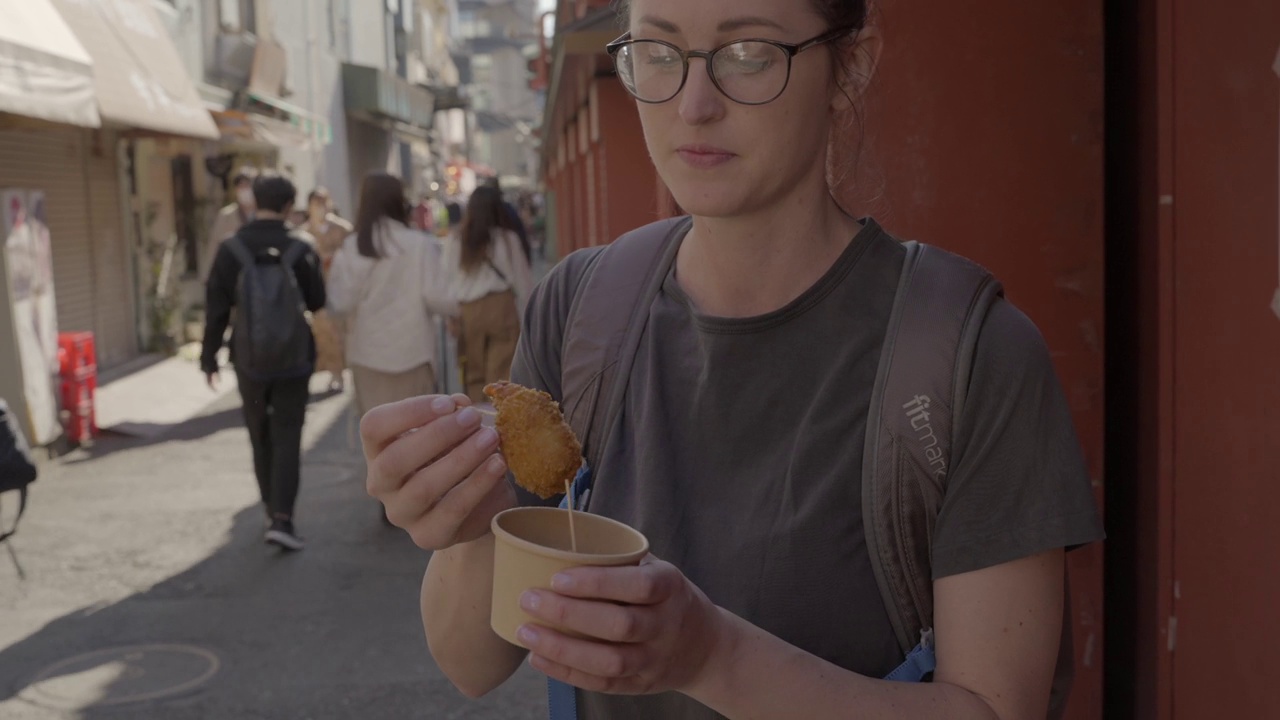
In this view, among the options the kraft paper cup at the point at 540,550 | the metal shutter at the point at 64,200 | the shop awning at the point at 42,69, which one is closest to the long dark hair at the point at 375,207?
the shop awning at the point at 42,69

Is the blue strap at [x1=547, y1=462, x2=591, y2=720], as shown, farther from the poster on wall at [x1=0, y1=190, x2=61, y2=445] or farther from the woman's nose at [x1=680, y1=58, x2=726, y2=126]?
the poster on wall at [x1=0, y1=190, x2=61, y2=445]

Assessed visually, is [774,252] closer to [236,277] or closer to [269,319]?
[269,319]

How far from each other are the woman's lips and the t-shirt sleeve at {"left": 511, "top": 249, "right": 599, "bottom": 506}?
11.0 inches

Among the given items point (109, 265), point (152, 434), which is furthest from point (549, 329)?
point (109, 265)

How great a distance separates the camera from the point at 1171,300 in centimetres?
261

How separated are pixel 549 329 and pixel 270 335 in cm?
543

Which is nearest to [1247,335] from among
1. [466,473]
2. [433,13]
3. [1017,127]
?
[1017,127]

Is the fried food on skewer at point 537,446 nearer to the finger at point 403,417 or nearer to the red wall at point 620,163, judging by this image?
the finger at point 403,417

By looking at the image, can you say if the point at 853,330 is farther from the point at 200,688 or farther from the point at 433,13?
the point at 433,13

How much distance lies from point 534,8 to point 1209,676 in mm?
100202

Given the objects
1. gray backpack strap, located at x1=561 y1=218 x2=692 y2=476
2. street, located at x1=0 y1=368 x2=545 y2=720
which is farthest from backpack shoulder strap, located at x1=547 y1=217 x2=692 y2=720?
street, located at x1=0 y1=368 x2=545 y2=720

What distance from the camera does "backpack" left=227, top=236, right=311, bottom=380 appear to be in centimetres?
695

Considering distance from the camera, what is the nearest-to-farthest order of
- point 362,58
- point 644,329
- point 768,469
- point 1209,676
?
point 768,469 < point 644,329 < point 1209,676 < point 362,58

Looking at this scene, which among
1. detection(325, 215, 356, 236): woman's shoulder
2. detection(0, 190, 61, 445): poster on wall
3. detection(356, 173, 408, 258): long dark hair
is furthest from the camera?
detection(325, 215, 356, 236): woman's shoulder
